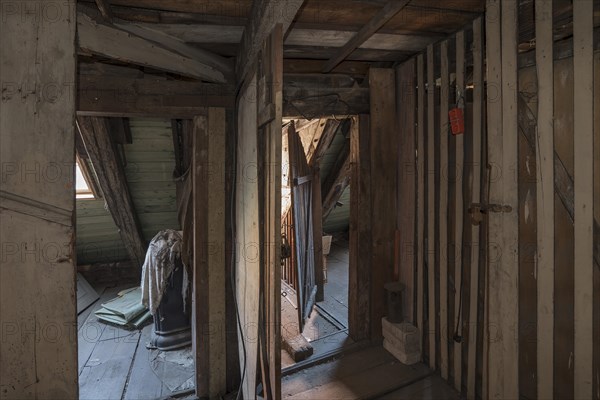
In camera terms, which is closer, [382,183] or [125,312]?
[382,183]

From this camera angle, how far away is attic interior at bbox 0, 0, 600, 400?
1.38m

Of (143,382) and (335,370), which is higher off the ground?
(335,370)

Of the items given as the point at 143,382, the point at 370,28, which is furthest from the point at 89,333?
the point at 370,28

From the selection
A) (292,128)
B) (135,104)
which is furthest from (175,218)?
(135,104)

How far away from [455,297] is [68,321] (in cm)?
224

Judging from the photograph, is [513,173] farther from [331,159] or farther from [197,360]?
[331,159]

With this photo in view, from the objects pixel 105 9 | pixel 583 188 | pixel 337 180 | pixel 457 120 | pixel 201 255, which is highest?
pixel 105 9

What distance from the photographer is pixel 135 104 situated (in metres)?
2.29

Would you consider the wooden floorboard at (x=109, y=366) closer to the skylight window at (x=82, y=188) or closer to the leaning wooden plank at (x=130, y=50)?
the skylight window at (x=82, y=188)

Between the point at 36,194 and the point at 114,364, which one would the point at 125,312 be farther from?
the point at 36,194

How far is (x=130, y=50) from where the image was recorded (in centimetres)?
202

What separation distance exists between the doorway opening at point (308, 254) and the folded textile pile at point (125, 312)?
1692mm

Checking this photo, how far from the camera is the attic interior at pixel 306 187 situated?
54.2 inches

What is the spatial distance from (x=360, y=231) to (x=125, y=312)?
2966 millimetres
